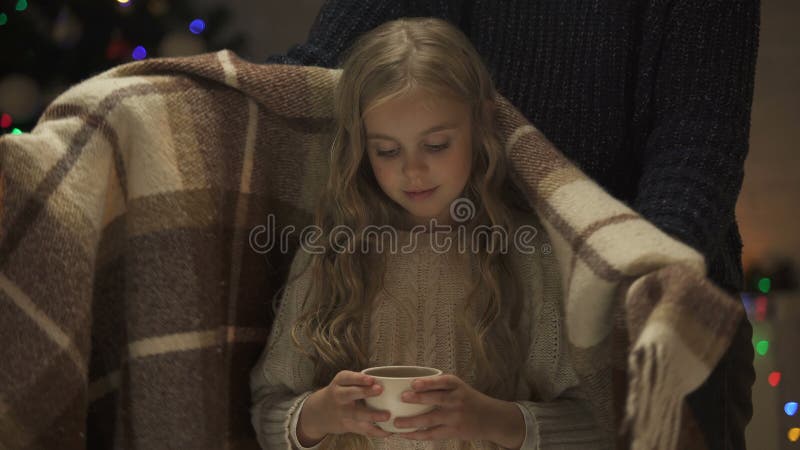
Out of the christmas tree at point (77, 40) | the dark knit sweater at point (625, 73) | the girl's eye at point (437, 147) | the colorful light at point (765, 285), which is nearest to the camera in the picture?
the girl's eye at point (437, 147)

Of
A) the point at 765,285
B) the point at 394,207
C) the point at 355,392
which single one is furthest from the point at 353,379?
the point at 765,285

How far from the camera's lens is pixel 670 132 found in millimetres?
1160

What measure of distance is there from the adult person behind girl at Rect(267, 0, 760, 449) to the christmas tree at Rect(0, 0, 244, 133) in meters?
0.90

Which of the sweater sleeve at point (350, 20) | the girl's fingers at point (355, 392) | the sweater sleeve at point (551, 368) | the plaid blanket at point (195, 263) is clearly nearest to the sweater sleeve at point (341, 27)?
the sweater sleeve at point (350, 20)

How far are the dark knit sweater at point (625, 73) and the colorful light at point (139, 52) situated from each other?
925 mm

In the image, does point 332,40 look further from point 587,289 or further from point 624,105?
point 587,289

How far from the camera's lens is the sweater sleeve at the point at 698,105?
107cm

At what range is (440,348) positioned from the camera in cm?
108

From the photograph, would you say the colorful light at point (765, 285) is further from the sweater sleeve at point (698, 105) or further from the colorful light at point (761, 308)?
the sweater sleeve at point (698, 105)

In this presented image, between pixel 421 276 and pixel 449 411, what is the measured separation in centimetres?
20

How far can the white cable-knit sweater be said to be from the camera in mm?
1070

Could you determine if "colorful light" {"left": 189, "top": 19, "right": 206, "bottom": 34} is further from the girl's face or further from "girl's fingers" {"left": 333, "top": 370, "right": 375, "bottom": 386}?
"girl's fingers" {"left": 333, "top": 370, "right": 375, "bottom": 386}

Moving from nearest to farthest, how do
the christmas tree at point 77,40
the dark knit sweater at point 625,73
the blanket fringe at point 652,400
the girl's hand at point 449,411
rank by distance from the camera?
1. the blanket fringe at point 652,400
2. the girl's hand at point 449,411
3. the dark knit sweater at point 625,73
4. the christmas tree at point 77,40

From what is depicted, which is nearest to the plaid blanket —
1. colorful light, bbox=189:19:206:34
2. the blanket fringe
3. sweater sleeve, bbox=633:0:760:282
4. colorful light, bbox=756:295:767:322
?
the blanket fringe
